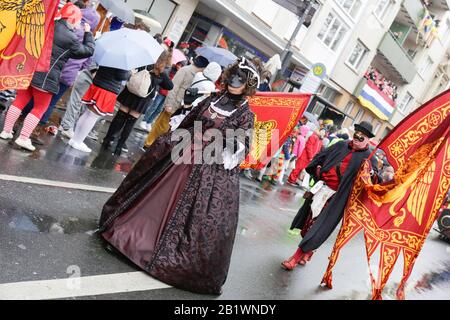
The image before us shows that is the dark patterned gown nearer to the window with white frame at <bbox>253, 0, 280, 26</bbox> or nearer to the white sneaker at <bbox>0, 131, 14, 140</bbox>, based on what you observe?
the white sneaker at <bbox>0, 131, 14, 140</bbox>

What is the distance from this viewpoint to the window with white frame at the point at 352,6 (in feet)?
81.1

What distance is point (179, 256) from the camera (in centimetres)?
394

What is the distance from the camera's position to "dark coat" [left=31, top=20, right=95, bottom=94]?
574 cm

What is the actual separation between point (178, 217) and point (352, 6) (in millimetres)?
24586

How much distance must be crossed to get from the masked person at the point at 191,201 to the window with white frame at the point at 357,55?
83.9 feet

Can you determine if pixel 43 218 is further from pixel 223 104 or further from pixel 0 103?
pixel 0 103

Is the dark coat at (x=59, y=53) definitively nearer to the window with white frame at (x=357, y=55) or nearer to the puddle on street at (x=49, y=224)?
the puddle on street at (x=49, y=224)

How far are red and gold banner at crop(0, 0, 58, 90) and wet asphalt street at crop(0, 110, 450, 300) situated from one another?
1.05 metres

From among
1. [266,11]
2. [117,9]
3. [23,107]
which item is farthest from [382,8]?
[23,107]

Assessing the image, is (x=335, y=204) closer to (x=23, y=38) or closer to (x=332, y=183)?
(x=332, y=183)

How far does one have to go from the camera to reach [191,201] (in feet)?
13.4

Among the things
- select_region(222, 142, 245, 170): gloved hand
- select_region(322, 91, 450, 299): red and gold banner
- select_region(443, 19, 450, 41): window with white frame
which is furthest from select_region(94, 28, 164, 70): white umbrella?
select_region(443, 19, 450, 41): window with white frame

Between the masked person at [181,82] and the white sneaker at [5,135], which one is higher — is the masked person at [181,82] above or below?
above

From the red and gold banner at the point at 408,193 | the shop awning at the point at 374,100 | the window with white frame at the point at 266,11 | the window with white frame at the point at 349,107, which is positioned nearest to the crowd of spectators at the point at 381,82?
the shop awning at the point at 374,100
